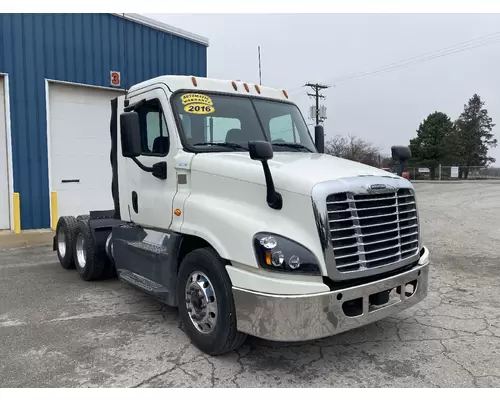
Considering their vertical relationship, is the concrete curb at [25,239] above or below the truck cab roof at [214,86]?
below

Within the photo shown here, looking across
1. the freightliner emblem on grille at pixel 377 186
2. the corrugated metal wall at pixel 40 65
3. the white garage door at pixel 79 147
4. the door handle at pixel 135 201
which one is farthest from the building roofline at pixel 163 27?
the freightliner emblem on grille at pixel 377 186

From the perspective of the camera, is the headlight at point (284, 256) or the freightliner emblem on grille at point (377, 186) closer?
the headlight at point (284, 256)

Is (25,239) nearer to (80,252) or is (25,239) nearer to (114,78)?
(80,252)

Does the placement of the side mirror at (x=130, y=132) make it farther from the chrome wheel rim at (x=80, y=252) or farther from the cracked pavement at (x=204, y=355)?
the chrome wheel rim at (x=80, y=252)

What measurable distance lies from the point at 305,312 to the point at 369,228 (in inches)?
35.3

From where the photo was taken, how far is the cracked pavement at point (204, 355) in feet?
11.3

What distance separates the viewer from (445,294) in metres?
5.75

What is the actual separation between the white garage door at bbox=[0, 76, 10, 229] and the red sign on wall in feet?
8.30

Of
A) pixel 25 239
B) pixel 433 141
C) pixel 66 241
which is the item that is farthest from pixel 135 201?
pixel 433 141

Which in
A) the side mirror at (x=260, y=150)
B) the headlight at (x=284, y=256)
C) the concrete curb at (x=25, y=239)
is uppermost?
the side mirror at (x=260, y=150)

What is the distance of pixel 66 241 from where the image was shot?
7.03m

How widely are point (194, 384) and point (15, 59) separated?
940 cm

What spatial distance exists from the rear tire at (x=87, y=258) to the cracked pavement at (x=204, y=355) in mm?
219

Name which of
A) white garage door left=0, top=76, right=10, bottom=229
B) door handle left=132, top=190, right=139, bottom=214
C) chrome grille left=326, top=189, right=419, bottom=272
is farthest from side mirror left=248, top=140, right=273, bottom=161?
white garage door left=0, top=76, right=10, bottom=229
